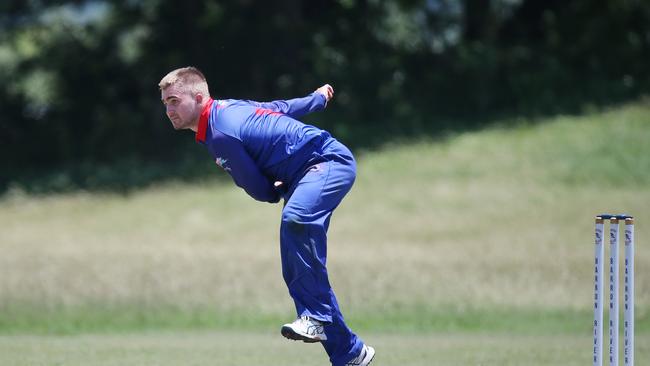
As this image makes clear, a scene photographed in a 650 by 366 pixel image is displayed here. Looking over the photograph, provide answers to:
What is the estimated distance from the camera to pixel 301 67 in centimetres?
2842

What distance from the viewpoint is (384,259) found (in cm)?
1791

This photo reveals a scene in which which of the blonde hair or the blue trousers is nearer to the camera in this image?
the blue trousers

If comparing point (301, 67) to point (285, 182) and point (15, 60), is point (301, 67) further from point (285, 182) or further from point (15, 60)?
point (285, 182)

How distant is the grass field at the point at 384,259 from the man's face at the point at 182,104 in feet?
8.63

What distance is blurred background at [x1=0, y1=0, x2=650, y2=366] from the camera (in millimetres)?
14930

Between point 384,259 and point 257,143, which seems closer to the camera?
point 257,143

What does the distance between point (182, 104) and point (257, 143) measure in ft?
1.73

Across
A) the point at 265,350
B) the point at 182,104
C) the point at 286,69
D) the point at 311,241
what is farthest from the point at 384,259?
the point at 286,69

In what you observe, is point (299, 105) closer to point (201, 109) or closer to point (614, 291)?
A: point (201, 109)

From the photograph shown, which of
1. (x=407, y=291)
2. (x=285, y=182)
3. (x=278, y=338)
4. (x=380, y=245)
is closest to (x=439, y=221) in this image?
(x=380, y=245)

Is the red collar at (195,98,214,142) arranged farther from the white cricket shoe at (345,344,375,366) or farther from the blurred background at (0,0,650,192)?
the blurred background at (0,0,650,192)

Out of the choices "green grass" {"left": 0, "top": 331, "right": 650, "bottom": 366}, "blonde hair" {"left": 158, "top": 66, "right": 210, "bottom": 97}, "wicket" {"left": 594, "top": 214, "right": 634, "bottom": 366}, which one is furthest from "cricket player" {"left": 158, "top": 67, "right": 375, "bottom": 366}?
"green grass" {"left": 0, "top": 331, "right": 650, "bottom": 366}

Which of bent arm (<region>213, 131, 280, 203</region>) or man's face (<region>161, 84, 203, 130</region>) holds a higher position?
man's face (<region>161, 84, 203, 130</region>)

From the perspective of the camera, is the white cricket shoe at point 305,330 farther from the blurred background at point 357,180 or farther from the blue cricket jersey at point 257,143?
the blurred background at point 357,180
